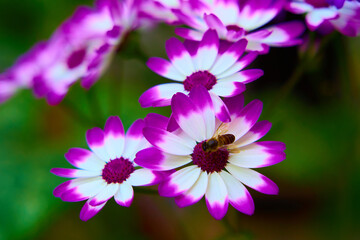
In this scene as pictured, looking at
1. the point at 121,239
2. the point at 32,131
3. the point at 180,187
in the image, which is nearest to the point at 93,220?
the point at 121,239

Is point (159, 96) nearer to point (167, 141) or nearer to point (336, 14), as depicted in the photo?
point (167, 141)

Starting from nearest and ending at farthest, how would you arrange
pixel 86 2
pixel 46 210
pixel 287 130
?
1. pixel 46 210
2. pixel 287 130
3. pixel 86 2

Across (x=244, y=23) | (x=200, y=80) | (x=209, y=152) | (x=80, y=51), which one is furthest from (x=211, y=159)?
(x=80, y=51)

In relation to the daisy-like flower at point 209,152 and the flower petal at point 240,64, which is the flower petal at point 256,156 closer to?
the daisy-like flower at point 209,152

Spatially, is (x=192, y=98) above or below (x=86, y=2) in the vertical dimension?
below

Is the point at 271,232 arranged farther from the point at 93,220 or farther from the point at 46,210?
the point at 46,210

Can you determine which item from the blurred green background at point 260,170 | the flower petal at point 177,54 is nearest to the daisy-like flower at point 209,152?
the flower petal at point 177,54

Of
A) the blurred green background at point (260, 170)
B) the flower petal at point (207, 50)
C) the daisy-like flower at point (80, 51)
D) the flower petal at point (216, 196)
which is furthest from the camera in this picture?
the blurred green background at point (260, 170)
